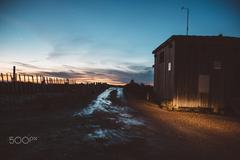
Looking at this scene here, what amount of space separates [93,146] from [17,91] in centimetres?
1664

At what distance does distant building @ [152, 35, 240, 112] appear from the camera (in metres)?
21.1

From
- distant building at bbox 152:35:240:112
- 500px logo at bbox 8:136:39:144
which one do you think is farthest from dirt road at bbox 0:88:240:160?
distant building at bbox 152:35:240:112

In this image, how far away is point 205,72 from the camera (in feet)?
69.8

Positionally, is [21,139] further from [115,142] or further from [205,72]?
[205,72]

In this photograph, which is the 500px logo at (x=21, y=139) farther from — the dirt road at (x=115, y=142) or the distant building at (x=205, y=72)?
the distant building at (x=205, y=72)

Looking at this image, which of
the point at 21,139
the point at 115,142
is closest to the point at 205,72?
the point at 115,142

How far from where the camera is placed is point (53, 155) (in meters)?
7.02

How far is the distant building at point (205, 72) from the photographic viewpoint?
21.1 meters

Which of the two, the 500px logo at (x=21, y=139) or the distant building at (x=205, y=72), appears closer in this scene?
the 500px logo at (x=21, y=139)

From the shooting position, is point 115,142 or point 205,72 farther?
point 205,72

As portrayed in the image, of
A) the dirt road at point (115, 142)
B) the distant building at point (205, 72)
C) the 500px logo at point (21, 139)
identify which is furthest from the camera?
the distant building at point (205, 72)

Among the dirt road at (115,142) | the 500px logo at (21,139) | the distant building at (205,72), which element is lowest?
the dirt road at (115,142)

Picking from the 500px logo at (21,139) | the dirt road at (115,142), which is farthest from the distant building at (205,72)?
the 500px logo at (21,139)

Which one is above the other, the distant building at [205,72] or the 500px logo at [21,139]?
the distant building at [205,72]
